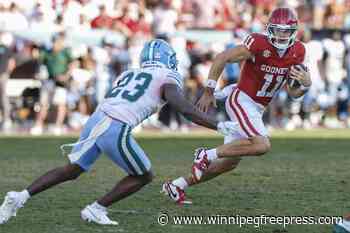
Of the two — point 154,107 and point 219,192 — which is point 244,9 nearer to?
point 219,192

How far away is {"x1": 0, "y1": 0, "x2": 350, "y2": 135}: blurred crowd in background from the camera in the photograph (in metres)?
17.8

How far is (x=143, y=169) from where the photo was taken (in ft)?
24.0

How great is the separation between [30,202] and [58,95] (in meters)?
8.67

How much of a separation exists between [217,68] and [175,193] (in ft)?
3.68

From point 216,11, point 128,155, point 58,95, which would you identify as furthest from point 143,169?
point 216,11

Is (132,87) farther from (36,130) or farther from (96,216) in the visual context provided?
(36,130)

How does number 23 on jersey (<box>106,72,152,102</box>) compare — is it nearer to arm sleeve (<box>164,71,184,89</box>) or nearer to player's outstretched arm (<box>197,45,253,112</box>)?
arm sleeve (<box>164,71,184,89</box>)

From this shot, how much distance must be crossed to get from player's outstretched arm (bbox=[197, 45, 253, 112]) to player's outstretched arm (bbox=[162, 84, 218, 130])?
94 centimetres

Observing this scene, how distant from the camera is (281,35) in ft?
28.5

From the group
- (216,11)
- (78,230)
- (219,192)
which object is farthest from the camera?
(216,11)

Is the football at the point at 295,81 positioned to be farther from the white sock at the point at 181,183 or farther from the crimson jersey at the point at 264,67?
the white sock at the point at 181,183

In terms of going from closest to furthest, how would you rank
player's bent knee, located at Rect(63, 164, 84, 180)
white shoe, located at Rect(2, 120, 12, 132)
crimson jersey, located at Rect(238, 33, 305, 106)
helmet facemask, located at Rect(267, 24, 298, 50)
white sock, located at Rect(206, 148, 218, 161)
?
player's bent knee, located at Rect(63, 164, 84, 180) < white sock, located at Rect(206, 148, 218, 161) < helmet facemask, located at Rect(267, 24, 298, 50) < crimson jersey, located at Rect(238, 33, 305, 106) < white shoe, located at Rect(2, 120, 12, 132)

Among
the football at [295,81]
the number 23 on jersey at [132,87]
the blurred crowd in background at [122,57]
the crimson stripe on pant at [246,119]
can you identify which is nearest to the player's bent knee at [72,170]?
the number 23 on jersey at [132,87]

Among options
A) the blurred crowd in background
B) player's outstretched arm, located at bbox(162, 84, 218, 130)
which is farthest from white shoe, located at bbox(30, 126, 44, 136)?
player's outstretched arm, located at bbox(162, 84, 218, 130)
